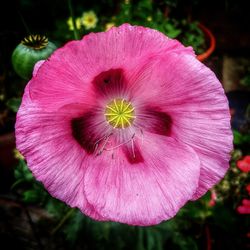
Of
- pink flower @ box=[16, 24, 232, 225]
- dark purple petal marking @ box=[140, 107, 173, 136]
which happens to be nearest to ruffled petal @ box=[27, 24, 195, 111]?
pink flower @ box=[16, 24, 232, 225]

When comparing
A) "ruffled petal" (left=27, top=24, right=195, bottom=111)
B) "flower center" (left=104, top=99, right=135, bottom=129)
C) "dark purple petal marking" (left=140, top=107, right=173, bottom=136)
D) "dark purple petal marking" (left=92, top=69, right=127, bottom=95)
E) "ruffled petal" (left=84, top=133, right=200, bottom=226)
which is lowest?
"ruffled petal" (left=84, top=133, right=200, bottom=226)

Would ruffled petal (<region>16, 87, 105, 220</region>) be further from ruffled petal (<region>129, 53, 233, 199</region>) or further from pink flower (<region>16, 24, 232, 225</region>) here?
ruffled petal (<region>129, 53, 233, 199</region>)

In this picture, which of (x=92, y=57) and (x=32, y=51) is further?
(x=32, y=51)

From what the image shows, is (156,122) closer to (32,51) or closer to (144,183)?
(144,183)

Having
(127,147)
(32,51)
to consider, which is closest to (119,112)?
(127,147)

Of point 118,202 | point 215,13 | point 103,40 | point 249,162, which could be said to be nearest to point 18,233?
point 249,162

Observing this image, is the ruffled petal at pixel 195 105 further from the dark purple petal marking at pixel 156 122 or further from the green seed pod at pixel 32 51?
the green seed pod at pixel 32 51
